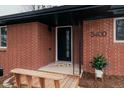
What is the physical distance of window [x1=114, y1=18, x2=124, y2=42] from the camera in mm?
6806

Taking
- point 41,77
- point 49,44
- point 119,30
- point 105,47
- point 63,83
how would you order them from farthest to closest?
point 49,44 < point 105,47 < point 119,30 < point 63,83 < point 41,77

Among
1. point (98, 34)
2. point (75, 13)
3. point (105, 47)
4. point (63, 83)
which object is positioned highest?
point (75, 13)

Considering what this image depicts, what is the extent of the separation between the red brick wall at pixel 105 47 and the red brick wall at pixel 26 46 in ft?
7.64

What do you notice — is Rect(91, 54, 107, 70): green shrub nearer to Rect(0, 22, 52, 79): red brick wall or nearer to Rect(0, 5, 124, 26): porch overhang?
Rect(0, 5, 124, 26): porch overhang

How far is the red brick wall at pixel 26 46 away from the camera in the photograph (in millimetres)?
7836

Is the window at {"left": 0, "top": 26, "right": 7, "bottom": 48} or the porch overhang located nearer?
the porch overhang

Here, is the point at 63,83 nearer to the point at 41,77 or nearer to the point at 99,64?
the point at 41,77

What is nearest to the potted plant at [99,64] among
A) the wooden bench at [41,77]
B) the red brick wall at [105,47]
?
the red brick wall at [105,47]

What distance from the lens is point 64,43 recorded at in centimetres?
952

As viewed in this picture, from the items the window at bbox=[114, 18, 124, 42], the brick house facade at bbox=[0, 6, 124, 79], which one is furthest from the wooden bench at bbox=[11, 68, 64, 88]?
the window at bbox=[114, 18, 124, 42]

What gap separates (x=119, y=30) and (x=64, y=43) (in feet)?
11.9

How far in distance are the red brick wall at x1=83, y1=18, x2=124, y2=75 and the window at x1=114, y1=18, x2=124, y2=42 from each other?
0.18m

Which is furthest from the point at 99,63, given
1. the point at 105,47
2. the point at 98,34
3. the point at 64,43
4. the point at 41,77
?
the point at 64,43
